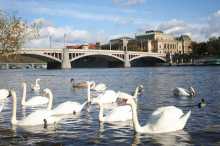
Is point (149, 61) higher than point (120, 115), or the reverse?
point (149, 61)

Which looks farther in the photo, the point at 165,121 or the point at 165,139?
the point at 165,121

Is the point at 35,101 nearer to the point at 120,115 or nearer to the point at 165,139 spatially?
the point at 120,115

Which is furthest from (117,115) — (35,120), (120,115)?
(35,120)

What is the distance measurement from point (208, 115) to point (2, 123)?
7.82 meters

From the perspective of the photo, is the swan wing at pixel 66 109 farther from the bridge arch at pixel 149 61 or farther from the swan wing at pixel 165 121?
the bridge arch at pixel 149 61

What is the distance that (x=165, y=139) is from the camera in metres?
13.3

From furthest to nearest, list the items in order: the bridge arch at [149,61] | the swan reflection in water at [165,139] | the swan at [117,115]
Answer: the bridge arch at [149,61] < the swan at [117,115] < the swan reflection in water at [165,139]

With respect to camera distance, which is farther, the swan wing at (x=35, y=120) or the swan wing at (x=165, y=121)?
the swan wing at (x=35, y=120)

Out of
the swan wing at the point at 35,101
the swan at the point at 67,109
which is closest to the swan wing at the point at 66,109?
the swan at the point at 67,109

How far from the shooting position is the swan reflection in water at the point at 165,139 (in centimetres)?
1288

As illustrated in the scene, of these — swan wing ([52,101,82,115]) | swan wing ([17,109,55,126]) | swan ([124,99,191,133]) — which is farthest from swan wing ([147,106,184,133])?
swan wing ([52,101,82,115])

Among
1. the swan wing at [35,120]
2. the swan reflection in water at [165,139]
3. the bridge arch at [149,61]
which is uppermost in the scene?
the bridge arch at [149,61]

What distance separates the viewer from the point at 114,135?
1428cm

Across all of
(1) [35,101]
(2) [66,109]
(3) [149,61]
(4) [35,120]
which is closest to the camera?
(4) [35,120]
